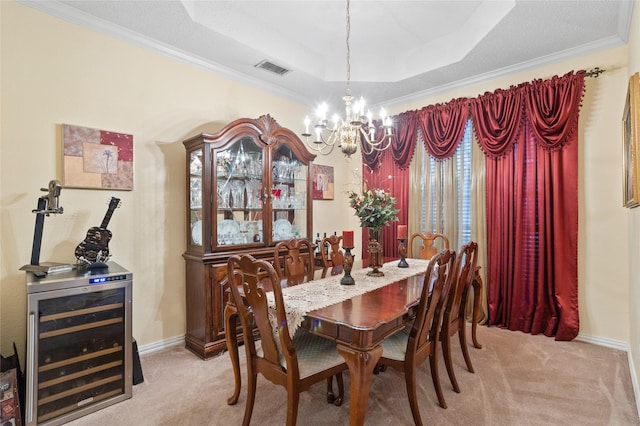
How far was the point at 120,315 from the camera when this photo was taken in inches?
82.9

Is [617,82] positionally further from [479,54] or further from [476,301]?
[476,301]

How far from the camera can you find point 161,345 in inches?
114

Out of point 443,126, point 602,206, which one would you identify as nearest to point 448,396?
point 602,206

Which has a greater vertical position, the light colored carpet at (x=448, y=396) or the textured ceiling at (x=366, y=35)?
the textured ceiling at (x=366, y=35)

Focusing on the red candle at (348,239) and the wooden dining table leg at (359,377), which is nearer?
the wooden dining table leg at (359,377)

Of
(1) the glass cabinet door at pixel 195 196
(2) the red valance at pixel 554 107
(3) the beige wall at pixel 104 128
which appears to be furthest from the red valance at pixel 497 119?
(1) the glass cabinet door at pixel 195 196

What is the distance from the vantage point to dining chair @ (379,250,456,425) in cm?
172

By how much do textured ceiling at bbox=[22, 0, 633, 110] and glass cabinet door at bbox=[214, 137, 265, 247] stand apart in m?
0.95

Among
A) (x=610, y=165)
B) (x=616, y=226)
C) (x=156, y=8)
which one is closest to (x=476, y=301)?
(x=616, y=226)

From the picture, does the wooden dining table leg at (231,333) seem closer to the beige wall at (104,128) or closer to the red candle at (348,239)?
the red candle at (348,239)

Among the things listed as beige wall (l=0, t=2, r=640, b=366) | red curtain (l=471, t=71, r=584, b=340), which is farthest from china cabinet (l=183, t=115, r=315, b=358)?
red curtain (l=471, t=71, r=584, b=340)

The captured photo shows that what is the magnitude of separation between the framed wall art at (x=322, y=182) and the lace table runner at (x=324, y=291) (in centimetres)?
193

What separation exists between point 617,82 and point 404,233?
232 cm

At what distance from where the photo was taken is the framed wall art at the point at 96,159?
2.40m
